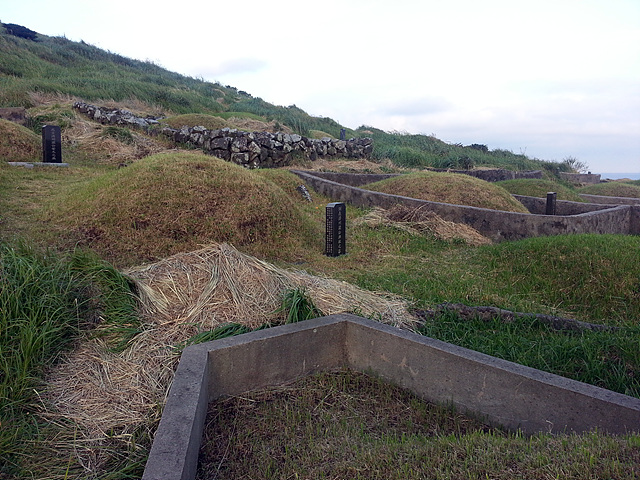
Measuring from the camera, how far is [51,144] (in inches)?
377

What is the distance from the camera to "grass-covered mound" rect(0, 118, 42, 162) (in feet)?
31.3

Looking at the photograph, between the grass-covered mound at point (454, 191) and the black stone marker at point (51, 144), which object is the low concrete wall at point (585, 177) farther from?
the black stone marker at point (51, 144)

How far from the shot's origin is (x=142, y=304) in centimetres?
348

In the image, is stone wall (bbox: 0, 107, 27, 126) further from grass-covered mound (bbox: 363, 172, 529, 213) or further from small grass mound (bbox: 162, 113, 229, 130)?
grass-covered mound (bbox: 363, 172, 529, 213)

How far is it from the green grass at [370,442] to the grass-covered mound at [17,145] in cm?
892

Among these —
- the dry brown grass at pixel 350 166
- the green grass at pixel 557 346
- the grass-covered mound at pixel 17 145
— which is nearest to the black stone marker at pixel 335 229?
the green grass at pixel 557 346

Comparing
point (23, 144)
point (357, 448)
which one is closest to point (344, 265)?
point (357, 448)

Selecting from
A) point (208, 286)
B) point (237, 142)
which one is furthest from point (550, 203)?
point (237, 142)

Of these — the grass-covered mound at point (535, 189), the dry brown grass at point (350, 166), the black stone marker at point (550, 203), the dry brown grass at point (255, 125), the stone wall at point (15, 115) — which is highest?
the dry brown grass at point (255, 125)

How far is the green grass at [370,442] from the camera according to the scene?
1861 mm

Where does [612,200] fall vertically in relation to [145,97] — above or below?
below

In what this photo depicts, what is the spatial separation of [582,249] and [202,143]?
9.60 meters

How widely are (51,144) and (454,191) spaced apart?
7630mm

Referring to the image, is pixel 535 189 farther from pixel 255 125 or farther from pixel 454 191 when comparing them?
pixel 255 125
